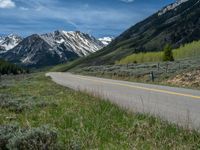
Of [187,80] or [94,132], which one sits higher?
[94,132]

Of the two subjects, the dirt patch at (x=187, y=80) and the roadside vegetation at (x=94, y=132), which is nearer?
the roadside vegetation at (x=94, y=132)

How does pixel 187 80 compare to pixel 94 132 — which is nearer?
pixel 94 132

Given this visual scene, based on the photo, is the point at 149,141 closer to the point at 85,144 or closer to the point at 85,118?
the point at 85,144

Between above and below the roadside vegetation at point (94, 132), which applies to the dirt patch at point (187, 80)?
below

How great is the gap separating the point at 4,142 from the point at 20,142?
1.99 feet

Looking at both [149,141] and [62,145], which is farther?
[149,141]

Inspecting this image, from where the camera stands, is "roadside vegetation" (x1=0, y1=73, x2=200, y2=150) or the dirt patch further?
the dirt patch

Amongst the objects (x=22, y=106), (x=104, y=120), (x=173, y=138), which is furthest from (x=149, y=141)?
(x=22, y=106)

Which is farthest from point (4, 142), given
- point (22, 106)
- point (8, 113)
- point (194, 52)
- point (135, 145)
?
point (194, 52)

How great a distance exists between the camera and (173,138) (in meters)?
7.91

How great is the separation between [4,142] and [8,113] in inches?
213

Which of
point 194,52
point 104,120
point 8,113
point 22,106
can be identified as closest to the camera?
point 104,120

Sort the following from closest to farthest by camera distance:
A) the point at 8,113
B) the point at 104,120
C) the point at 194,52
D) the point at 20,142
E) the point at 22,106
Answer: the point at 20,142 < the point at 104,120 < the point at 8,113 < the point at 22,106 < the point at 194,52

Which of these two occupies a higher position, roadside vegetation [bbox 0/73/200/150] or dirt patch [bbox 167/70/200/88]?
roadside vegetation [bbox 0/73/200/150]
